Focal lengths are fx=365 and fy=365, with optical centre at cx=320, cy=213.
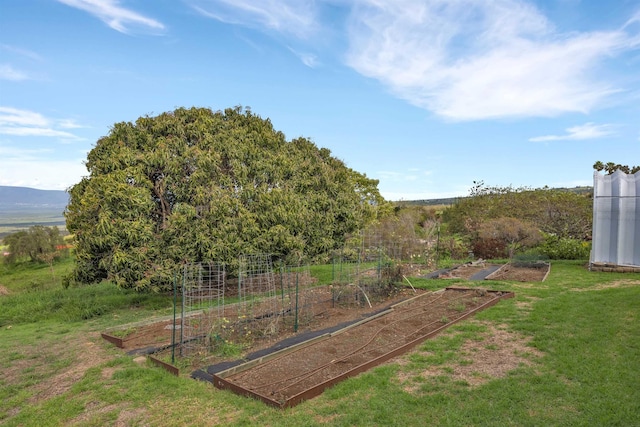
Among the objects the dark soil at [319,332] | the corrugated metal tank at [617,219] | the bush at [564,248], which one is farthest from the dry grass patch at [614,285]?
the bush at [564,248]

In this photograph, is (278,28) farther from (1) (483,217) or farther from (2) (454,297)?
(1) (483,217)

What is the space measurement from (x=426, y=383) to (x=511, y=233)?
47.1ft

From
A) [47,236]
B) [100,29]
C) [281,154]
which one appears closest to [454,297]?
[281,154]

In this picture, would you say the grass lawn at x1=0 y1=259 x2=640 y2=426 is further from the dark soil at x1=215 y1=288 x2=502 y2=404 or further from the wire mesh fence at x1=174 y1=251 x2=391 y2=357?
the wire mesh fence at x1=174 y1=251 x2=391 y2=357

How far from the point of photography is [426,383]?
4746 mm

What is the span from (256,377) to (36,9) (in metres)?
11.2

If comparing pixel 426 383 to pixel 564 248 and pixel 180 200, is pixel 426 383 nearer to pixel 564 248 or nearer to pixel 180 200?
pixel 180 200

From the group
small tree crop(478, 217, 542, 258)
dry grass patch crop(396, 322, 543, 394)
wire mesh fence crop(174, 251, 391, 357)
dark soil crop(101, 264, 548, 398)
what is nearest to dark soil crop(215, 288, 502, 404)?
dark soil crop(101, 264, 548, 398)

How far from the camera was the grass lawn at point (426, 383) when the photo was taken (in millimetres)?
→ 3992

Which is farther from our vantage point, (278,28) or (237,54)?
(237,54)

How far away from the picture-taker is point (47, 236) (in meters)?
26.6

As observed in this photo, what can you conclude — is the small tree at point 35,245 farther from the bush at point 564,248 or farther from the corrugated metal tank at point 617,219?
the corrugated metal tank at point 617,219

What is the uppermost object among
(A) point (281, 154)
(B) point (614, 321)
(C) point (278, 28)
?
(C) point (278, 28)

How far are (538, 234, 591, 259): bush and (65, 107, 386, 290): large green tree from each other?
12428 mm
